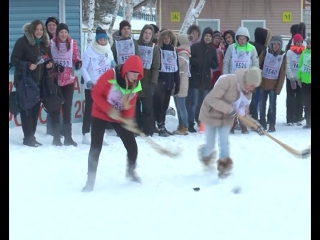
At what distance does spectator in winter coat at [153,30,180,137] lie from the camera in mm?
10234

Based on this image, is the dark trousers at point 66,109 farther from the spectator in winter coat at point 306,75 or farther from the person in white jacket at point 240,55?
the spectator in winter coat at point 306,75

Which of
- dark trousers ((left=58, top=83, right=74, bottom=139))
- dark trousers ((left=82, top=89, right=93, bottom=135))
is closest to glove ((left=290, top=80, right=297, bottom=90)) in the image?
dark trousers ((left=82, top=89, right=93, bottom=135))

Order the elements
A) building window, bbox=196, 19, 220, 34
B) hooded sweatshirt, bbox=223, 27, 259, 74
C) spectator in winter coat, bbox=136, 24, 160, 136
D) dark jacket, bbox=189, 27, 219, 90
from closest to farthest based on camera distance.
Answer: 1. spectator in winter coat, bbox=136, 24, 160, 136
2. hooded sweatshirt, bbox=223, 27, 259, 74
3. dark jacket, bbox=189, 27, 219, 90
4. building window, bbox=196, 19, 220, 34

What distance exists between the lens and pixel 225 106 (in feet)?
23.2

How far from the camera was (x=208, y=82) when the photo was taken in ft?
35.6

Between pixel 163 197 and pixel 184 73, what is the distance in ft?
14.4

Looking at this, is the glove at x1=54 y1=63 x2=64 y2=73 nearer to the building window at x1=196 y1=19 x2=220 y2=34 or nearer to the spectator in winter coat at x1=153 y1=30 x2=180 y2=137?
the spectator in winter coat at x1=153 y1=30 x2=180 y2=137

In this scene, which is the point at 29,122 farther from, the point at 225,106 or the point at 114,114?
the point at 225,106

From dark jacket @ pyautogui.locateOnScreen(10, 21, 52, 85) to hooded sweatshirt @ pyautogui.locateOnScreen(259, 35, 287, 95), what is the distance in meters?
3.90

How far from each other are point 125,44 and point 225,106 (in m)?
3.17

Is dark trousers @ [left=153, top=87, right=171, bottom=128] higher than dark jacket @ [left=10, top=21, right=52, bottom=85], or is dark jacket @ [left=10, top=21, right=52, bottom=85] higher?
dark jacket @ [left=10, top=21, right=52, bottom=85]

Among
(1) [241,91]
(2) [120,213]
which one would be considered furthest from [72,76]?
(2) [120,213]

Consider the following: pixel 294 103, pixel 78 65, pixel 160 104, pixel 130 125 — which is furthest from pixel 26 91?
pixel 294 103

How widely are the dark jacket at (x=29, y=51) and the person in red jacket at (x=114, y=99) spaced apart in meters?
2.49
